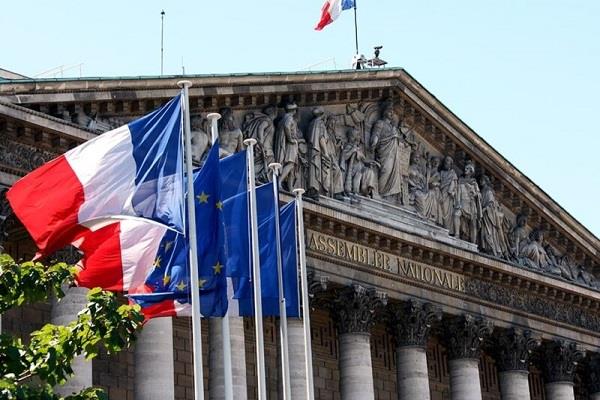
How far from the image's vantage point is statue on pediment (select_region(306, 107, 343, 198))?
125 feet

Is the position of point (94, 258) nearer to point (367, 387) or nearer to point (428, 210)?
point (367, 387)

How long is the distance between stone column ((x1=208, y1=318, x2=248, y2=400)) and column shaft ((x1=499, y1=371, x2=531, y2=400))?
11471mm

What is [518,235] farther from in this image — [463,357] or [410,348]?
[410,348]

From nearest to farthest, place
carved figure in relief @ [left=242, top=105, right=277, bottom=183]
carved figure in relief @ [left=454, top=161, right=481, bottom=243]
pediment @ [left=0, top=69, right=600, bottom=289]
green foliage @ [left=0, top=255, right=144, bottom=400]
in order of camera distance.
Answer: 1. green foliage @ [left=0, top=255, right=144, bottom=400]
2. pediment @ [left=0, top=69, right=600, bottom=289]
3. carved figure in relief @ [left=242, top=105, right=277, bottom=183]
4. carved figure in relief @ [left=454, top=161, right=481, bottom=243]

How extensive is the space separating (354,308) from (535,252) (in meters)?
9.30

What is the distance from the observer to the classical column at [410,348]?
40.5m

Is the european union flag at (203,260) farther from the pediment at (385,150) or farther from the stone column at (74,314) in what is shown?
the pediment at (385,150)

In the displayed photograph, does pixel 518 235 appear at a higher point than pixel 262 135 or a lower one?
lower

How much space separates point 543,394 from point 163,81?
64.5ft

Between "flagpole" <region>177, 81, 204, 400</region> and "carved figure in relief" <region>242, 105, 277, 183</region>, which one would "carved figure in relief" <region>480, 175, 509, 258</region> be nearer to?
"carved figure in relief" <region>242, 105, 277, 183</region>

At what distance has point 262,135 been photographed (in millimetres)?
37125

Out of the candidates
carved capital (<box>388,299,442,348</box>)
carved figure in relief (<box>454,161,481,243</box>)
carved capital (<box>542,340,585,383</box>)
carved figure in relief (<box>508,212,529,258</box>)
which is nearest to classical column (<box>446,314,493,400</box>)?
carved capital (<box>388,299,442,348</box>)

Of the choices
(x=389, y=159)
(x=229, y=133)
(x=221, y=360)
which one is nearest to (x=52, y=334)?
(x=221, y=360)

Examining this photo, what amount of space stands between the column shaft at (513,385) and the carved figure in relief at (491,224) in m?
3.31
